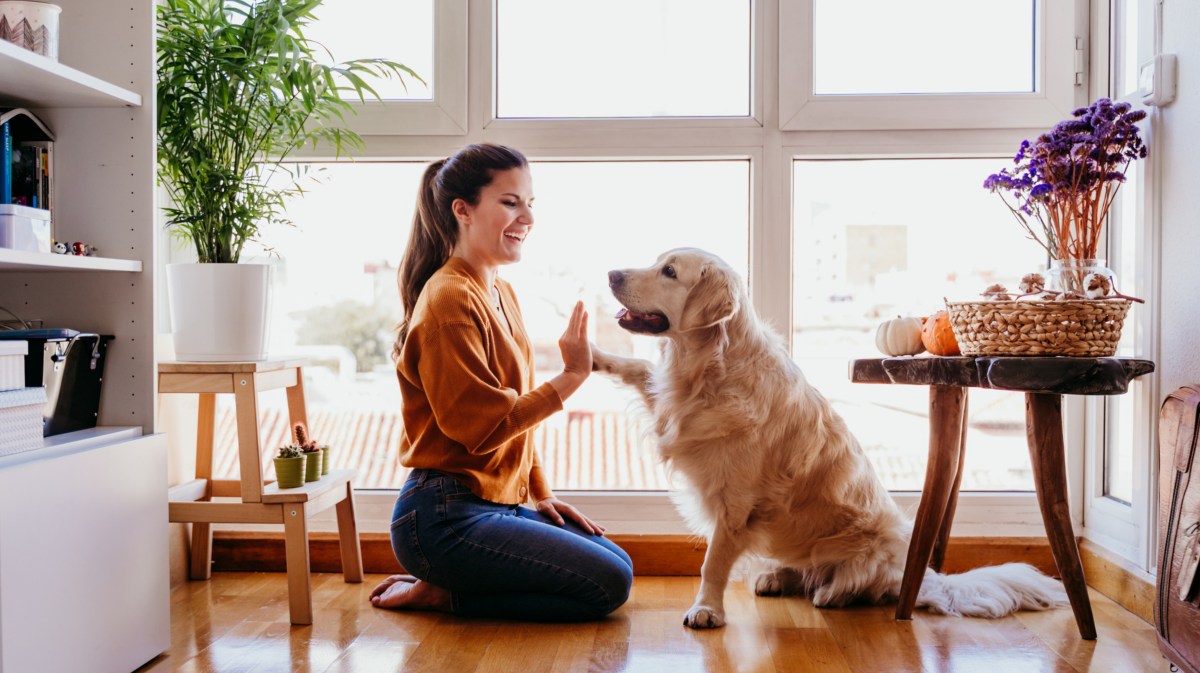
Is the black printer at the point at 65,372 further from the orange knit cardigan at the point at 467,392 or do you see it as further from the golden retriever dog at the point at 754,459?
the golden retriever dog at the point at 754,459

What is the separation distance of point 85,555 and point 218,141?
42.2 inches

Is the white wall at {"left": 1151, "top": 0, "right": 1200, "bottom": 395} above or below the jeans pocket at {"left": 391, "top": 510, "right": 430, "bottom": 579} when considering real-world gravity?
above

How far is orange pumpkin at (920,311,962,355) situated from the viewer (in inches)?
85.0

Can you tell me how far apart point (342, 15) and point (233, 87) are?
0.66 meters

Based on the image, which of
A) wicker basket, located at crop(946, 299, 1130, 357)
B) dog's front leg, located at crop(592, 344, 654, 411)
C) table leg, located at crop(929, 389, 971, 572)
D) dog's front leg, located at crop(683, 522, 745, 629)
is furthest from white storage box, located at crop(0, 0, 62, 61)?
table leg, located at crop(929, 389, 971, 572)

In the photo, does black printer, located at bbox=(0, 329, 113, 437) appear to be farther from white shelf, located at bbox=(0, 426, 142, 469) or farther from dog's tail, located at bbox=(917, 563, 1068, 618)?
dog's tail, located at bbox=(917, 563, 1068, 618)

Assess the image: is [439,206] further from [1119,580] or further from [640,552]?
[1119,580]

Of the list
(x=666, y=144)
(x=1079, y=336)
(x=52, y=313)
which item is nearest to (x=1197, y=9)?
(x=1079, y=336)

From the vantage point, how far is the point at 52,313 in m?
1.92

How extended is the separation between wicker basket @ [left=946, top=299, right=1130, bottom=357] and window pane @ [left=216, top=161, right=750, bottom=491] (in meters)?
0.97

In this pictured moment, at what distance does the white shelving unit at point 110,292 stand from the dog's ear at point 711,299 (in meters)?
1.22

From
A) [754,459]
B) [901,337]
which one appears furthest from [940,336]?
[754,459]

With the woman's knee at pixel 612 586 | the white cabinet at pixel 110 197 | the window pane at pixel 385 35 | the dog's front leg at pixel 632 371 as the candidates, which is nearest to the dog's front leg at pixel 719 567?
the woman's knee at pixel 612 586

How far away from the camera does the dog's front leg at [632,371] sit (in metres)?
2.29
